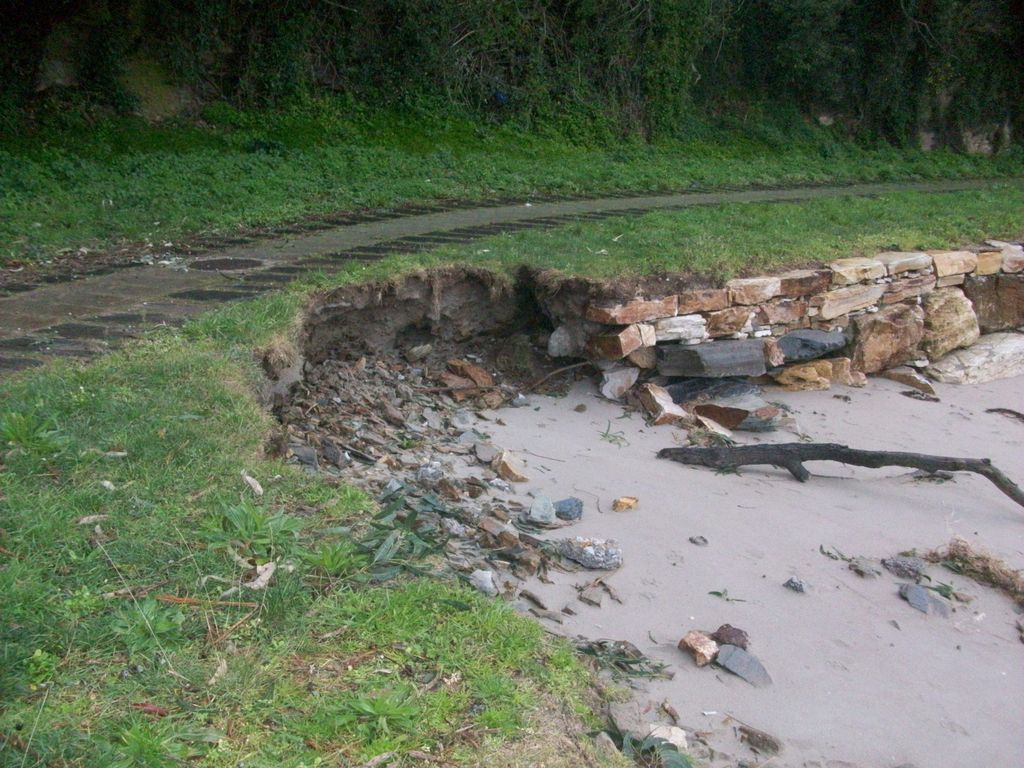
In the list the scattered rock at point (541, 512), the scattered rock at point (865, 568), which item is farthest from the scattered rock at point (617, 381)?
the scattered rock at point (865, 568)

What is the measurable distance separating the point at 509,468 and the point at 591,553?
109 centimetres

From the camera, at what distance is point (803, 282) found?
761 cm

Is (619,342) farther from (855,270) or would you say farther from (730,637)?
(730,637)

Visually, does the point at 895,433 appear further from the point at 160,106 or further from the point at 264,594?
the point at 160,106

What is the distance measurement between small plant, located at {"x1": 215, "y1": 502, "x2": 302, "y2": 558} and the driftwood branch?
10.4 feet

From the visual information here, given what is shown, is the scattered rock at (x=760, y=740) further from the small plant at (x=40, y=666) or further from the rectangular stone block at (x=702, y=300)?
the rectangular stone block at (x=702, y=300)

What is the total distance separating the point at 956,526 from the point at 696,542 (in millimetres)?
1729

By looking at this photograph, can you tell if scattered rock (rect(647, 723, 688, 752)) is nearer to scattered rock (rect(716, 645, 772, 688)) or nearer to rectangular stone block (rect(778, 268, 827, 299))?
scattered rock (rect(716, 645, 772, 688))

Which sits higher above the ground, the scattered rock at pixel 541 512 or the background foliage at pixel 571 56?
the background foliage at pixel 571 56

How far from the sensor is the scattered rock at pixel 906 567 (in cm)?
477

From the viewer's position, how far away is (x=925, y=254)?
8391 mm

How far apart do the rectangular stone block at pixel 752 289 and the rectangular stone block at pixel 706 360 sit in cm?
35

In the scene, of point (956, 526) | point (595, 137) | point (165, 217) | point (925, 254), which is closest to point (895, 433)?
point (956, 526)

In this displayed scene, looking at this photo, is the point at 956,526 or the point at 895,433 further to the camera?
the point at 895,433
